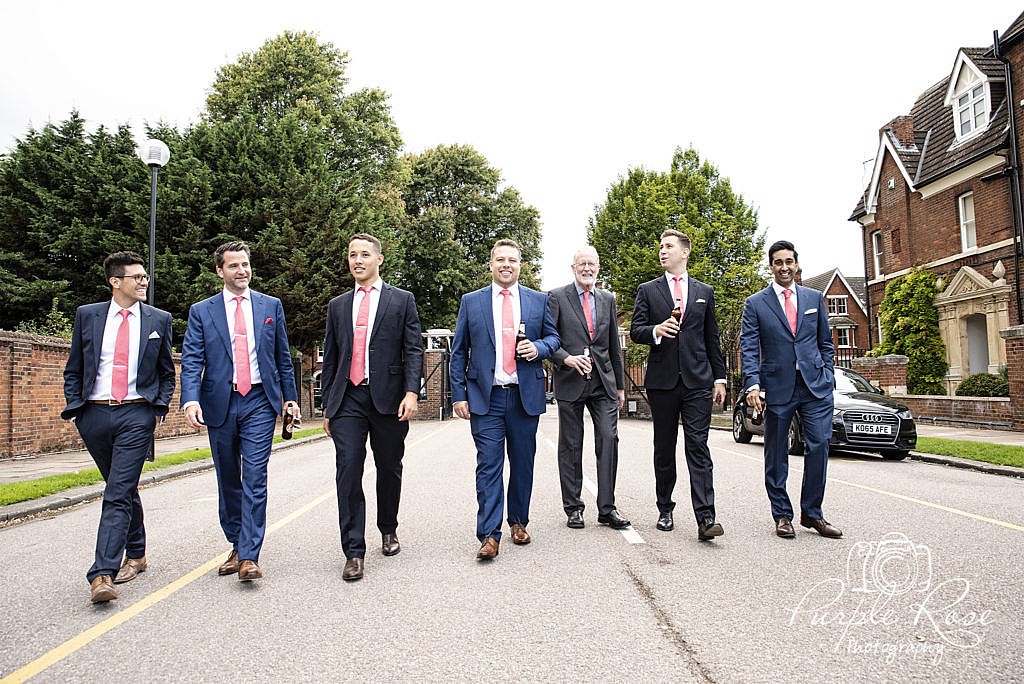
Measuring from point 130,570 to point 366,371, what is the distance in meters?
1.95

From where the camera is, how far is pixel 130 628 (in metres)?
3.83

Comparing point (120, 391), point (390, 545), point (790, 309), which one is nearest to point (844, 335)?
point (790, 309)

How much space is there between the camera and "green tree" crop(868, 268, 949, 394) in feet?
80.2

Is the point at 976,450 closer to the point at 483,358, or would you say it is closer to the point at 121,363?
the point at 483,358

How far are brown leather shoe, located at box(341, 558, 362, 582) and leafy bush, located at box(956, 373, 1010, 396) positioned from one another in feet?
63.6

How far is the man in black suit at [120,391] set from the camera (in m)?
4.56

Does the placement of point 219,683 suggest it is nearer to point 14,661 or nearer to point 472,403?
point 14,661

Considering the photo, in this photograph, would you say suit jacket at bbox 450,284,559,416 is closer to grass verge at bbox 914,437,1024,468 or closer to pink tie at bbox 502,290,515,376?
pink tie at bbox 502,290,515,376

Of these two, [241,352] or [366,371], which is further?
[366,371]

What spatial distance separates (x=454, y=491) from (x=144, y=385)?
14.7 feet

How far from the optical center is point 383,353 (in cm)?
520

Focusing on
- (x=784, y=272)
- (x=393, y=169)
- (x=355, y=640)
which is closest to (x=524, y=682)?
(x=355, y=640)

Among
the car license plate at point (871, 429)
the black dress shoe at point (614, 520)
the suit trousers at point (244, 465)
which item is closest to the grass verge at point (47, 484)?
the suit trousers at point (244, 465)

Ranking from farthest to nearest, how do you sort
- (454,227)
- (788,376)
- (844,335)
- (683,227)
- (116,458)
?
(844,335) → (454,227) → (683,227) → (788,376) → (116,458)
